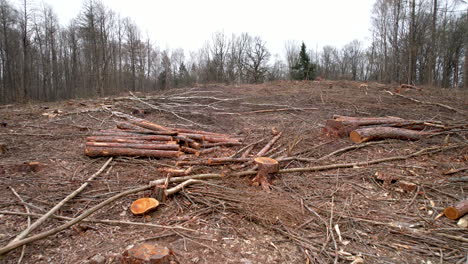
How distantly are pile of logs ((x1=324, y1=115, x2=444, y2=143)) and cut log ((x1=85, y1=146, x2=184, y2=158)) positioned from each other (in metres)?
4.52

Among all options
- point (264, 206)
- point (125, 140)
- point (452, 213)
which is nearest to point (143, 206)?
point (264, 206)

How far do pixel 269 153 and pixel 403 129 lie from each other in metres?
3.88

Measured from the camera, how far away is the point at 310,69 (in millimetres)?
27406

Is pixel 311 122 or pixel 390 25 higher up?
pixel 390 25

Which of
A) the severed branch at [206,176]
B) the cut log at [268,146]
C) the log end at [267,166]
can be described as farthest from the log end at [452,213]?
the cut log at [268,146]

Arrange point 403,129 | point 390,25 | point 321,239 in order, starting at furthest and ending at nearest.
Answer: point 390,25 < point 403,129 < point 321,239

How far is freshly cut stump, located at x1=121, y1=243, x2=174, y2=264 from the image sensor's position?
2297mm

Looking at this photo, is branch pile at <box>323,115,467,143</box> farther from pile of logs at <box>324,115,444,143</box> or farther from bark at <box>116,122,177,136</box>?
bark at <box>116,122,177,136</box>

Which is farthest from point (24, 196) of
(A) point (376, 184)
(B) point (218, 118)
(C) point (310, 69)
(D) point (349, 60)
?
(D) point (349, 60)

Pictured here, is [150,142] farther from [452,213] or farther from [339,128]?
[452,213]

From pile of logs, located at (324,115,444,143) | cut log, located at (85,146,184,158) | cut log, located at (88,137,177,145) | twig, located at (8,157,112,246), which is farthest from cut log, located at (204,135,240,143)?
pile of logs, located at (324,115,444,143)

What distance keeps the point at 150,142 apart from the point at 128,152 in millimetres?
611

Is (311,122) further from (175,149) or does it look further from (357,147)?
(175,149)

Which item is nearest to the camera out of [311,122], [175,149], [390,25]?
[175,149]
